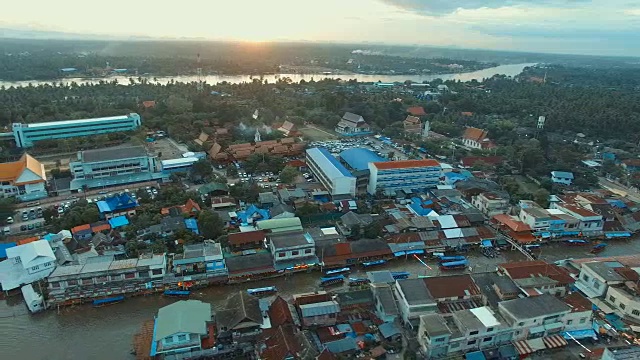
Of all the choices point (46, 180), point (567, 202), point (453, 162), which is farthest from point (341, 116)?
point (46, 180)

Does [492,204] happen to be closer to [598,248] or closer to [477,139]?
[598,248]

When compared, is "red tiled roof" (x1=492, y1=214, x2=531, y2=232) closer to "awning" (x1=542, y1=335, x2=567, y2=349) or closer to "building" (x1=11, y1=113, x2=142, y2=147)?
"awning" (x1=542, y1=335, x2=567, y2=349)

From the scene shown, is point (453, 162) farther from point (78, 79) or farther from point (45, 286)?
point (78, 79)

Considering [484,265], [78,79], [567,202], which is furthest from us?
[78,79]

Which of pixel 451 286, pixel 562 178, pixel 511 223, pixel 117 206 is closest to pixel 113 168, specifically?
pixel 117 206

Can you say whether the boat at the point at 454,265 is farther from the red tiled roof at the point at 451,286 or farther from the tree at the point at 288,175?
the tree at the point at 288,175

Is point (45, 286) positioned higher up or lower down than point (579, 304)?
lower down

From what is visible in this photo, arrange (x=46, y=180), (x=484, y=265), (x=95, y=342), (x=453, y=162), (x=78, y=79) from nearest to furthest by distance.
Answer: (x=95, y=342) → (x=484, y=265) → (x=46, y=180) → (x=453, y=162) → (x=78, y=79)
